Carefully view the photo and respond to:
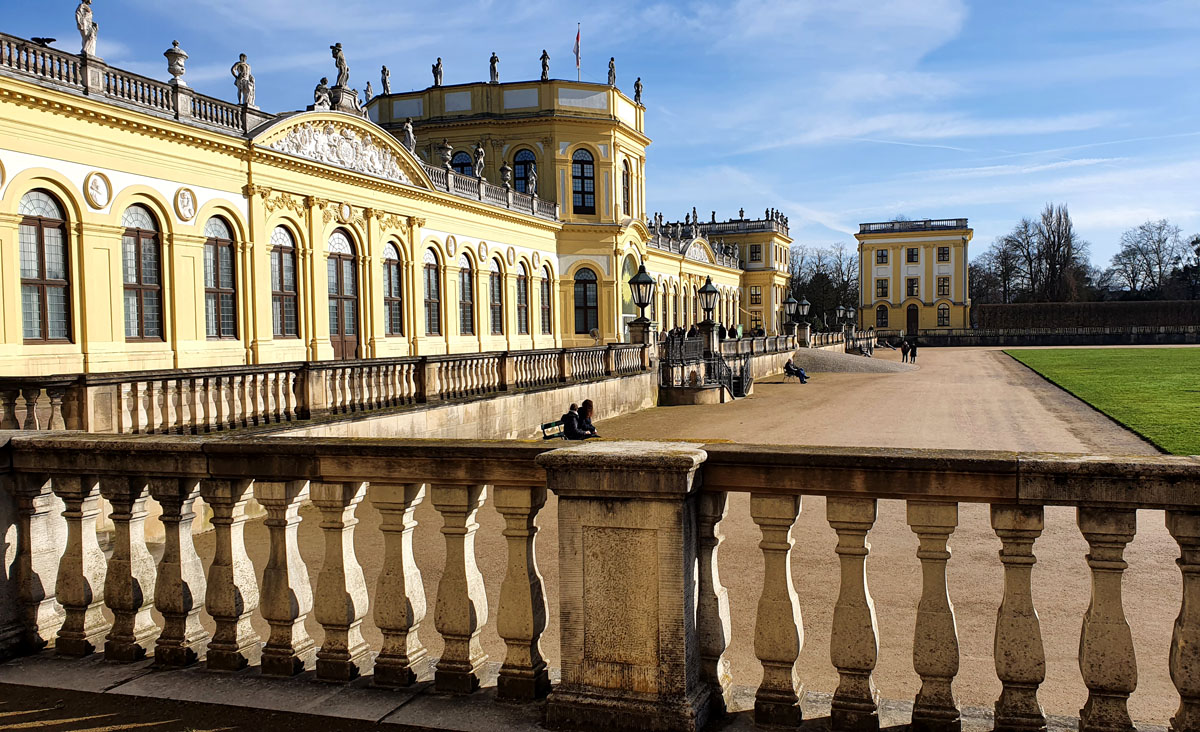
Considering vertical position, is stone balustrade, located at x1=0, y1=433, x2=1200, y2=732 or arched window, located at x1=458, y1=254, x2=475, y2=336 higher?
arched window, located at x1=458, y1=254, x2=475, y2=336

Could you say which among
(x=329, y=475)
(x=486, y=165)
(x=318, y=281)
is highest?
(x=486, y=165)

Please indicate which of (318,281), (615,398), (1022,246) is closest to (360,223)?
(318,281)

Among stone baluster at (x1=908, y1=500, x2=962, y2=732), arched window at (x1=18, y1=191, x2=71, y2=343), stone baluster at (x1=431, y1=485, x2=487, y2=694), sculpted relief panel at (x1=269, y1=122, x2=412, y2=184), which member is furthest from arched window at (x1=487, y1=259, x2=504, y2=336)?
stone baluster at (x1=908, y1=500, x2=962, y2=732)

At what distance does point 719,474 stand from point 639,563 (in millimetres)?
454

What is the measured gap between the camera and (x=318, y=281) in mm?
23453

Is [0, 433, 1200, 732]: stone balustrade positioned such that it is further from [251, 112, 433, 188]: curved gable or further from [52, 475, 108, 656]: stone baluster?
[251, 112, 433, 188]: curved gable

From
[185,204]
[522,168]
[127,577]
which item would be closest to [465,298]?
[522,168]

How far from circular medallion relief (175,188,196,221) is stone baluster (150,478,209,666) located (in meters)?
16.8

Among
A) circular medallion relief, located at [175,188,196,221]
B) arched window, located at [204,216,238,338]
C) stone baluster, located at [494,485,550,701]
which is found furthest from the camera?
arched window, located at [204,216,238,338]

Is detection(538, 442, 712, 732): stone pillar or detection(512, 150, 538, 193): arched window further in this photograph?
detection(512, 150, 538, 193): arched window

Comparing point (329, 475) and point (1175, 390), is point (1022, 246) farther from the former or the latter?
point (329, 475)

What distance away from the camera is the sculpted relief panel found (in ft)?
73.7

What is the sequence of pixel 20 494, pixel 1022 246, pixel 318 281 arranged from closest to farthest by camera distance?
pixel 20 494 < pixel 318 281 < pixel 1022 246

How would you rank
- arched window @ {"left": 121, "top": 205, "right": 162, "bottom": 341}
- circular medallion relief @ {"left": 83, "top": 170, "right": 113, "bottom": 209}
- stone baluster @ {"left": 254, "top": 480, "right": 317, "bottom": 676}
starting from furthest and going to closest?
arched window @ {"left": 121, "top": 205, "right": 162, "bottom": 341}, circular medallion relief @ {"left": 83, "top": 170, "right": 113, "bottom": 209}, stone baluster @ {"left": 254, "top": 480, "right": 317, "bottom": 676}
